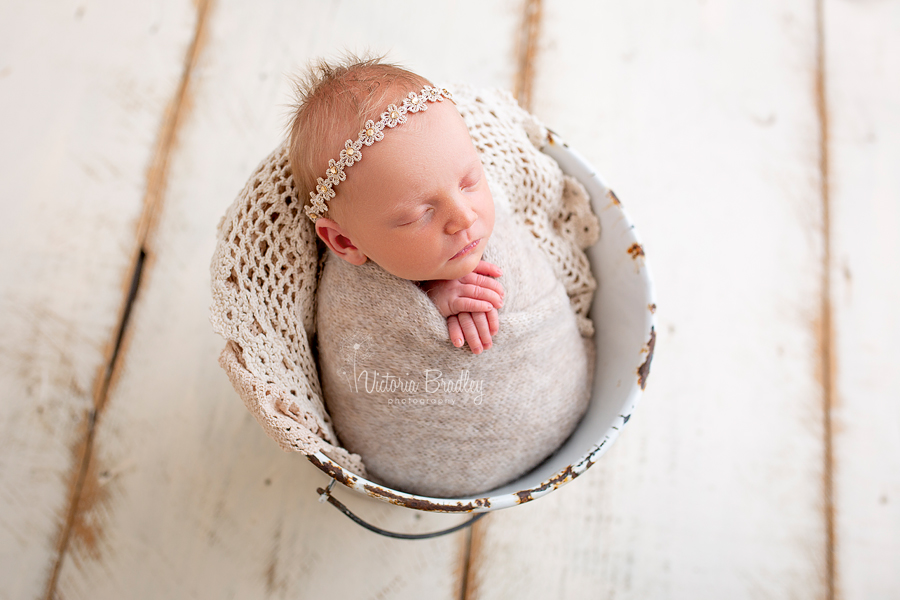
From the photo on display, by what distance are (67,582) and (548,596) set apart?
2.70 ft

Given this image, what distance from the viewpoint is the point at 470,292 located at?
2.61 feet

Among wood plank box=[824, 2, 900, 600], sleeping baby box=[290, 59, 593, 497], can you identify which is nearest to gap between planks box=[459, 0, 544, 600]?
sleeping baby box=[290, 59, 593, 497]

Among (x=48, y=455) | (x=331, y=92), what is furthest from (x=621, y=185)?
(x=48, y=455)

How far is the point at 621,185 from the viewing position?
1.20m

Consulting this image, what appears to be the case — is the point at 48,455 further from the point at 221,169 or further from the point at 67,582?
the point at 221,169

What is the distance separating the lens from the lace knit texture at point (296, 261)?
0.73 m

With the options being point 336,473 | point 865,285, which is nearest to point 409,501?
point 336,473

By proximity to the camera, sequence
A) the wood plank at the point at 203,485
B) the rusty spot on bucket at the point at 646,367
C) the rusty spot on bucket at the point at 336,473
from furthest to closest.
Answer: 1. the wood plank at the point at 203,485
2. the rusty spot on bucket at the point at 646,367
3. the rusty spot on bucket at the point at 336,473

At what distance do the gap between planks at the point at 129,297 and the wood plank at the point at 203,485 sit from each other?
17 millimetres

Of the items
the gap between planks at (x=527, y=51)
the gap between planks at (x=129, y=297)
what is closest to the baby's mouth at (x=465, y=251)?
the gap between planks at (x=527, y=51)

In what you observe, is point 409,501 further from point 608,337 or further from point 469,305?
point 608,337

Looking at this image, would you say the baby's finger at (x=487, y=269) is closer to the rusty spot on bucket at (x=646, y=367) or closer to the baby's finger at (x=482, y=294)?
the baby's finger at (x=482, y=294)

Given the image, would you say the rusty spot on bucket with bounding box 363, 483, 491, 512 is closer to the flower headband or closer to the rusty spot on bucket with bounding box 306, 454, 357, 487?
the rusty spot on bucket with bounding box 306, 454, 357, 487

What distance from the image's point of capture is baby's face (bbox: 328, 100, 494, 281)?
679 mm
